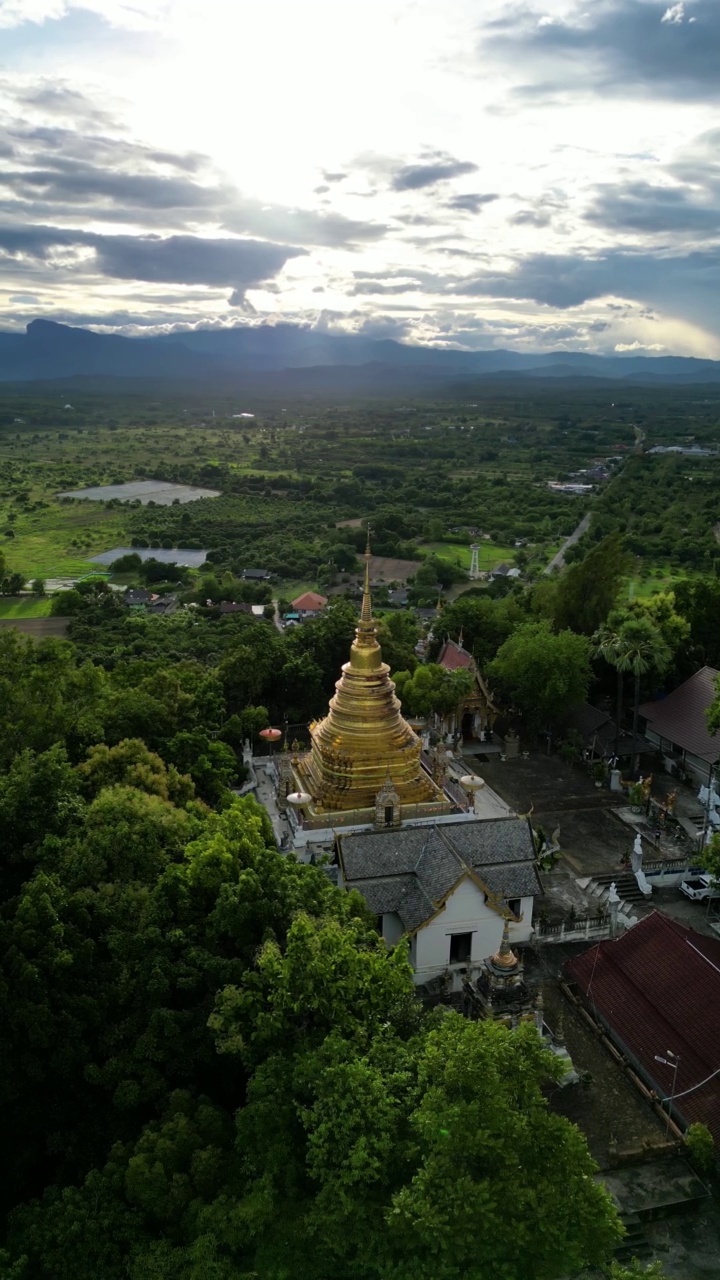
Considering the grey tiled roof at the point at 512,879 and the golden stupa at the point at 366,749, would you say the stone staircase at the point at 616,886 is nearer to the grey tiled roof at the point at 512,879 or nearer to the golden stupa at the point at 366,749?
the grey tiled roof at the point at 512,879

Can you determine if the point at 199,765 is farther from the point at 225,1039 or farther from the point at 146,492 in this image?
the point at 146,492

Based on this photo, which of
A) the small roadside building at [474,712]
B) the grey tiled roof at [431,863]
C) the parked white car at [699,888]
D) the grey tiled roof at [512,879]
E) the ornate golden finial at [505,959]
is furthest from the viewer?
the small roadside building at [474,712]

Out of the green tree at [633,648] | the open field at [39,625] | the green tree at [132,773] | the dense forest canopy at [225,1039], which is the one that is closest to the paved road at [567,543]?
the open field at [39,625]

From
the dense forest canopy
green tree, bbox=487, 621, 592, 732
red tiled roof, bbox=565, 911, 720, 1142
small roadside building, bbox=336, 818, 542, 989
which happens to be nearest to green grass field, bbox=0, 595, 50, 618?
the dense forest canopy

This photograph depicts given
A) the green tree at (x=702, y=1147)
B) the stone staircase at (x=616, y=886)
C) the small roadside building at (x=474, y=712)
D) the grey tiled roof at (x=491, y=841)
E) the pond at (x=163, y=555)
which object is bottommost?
the pond at (x=163, y=555)

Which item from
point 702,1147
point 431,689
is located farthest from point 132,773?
point 702,1147
